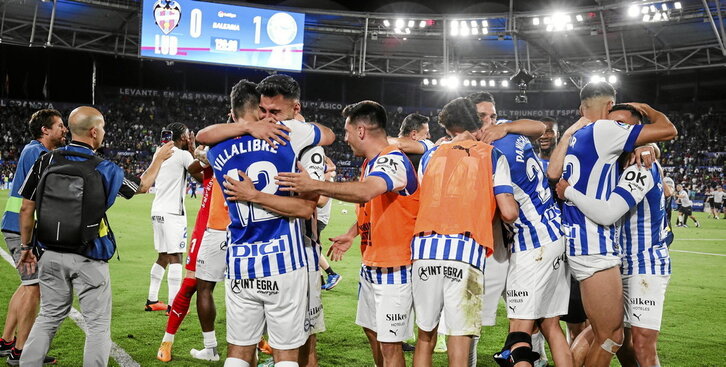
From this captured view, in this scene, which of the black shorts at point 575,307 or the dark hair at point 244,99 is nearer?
the dark hair at point 244,99

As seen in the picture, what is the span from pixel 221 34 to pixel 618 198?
26.8 metres

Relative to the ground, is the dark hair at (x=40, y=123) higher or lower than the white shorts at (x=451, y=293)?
higher

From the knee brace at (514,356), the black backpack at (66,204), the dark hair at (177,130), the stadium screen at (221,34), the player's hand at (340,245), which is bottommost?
the knee brace at (514,356)

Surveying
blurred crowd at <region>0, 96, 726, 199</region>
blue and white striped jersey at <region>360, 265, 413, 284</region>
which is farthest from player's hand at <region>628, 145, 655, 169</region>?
blurred crowd at <region>0, 96, 726, 199</region>

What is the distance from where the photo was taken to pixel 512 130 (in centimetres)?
462

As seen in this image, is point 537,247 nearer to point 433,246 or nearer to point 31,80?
point 433,246

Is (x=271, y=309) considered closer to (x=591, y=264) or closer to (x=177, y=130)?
(x=591, y=264)

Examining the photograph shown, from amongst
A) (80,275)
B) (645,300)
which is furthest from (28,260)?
(645,300)

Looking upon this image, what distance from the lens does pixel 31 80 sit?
150 ft

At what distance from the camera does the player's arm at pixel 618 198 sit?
4340 millimetres

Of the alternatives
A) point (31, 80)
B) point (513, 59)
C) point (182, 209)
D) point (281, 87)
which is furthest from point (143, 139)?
point (281, 87)

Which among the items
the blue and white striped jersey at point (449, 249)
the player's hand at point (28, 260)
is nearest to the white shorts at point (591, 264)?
the blue and white striped jersey at point (449, 249)

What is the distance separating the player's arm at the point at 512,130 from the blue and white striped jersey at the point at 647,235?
896 mm

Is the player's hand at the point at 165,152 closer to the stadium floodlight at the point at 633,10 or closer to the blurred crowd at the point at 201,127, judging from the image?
the stadium floodlight at the point at 633,10
